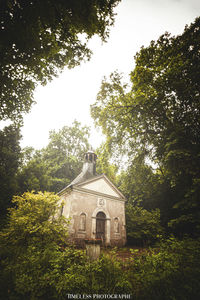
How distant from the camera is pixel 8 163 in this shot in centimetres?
1811

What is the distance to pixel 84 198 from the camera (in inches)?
492

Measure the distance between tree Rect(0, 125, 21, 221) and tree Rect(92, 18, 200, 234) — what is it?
13453 millimetres

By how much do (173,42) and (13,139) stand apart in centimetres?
2130

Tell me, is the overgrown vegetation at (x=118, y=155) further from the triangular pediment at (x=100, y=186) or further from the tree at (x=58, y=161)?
the tree at (x=58, y=161)

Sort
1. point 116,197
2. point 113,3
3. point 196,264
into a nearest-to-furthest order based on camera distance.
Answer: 1. point 196,264
2. point 113,3
3. point 116,197

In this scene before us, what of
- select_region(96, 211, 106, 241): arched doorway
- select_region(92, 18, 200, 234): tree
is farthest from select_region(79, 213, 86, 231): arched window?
select_region(92, 18, 200, 234): tree

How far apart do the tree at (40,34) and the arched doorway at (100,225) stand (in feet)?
36.8

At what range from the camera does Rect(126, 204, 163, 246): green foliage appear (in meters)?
12.3

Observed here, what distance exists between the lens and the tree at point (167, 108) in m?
6.16

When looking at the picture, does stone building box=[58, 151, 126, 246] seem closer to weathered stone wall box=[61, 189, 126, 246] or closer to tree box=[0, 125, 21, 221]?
weathered stone wall box=[61, 189, 126, 246]

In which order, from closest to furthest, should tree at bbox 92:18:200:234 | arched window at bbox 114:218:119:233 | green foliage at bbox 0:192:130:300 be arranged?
green foliage at bbox 0:192:130:300 < tree at bbox 92:18:200:234 < arched window at bbox 114:218:119:233

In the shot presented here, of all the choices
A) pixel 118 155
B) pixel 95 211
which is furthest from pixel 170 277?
pixel 95 211

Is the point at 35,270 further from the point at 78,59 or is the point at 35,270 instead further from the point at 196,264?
the point at 78,59

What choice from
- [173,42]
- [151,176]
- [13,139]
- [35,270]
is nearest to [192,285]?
[35,270]
